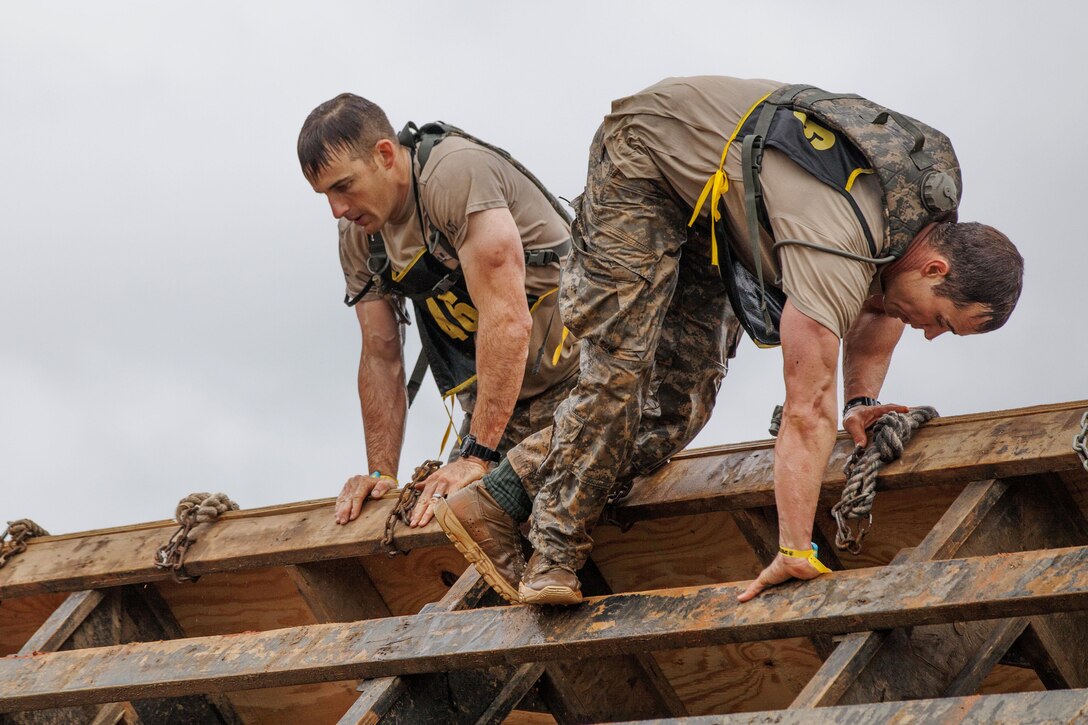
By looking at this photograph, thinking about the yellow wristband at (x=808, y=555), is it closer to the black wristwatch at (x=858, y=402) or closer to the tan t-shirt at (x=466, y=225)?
the black wristwatch at (x=858, y=402)

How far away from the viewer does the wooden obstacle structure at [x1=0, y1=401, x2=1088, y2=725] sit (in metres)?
3.40

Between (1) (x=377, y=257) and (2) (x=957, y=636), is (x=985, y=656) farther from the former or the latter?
(1) (x=377, y=257)

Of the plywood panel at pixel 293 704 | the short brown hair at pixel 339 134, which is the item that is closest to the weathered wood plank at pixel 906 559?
the plywood panel at pixel 293 704

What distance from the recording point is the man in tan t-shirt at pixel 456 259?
5.12 metres

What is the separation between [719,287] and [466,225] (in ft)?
3.51

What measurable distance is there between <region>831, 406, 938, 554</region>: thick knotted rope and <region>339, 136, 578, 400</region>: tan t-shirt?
1.66 metres

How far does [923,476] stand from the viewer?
3.96 metres

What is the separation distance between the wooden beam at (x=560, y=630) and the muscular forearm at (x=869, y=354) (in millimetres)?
1013

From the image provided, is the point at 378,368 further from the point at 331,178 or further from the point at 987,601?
the point at 987,601

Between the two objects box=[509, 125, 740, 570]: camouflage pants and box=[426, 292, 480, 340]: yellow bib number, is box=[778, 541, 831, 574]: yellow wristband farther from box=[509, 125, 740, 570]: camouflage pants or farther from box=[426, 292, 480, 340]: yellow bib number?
box=[426, 292, 480, 340]: yellow bib number

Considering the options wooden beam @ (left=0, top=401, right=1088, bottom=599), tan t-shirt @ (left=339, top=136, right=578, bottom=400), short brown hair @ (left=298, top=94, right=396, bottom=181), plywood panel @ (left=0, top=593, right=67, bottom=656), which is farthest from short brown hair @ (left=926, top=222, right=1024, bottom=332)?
plywood panel @ (left=0, top=593, right=67, bottom=656)

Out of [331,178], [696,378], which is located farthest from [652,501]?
[331,178]

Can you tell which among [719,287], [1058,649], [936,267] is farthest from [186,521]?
[1058,649]

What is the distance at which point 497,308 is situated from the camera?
5.13m
